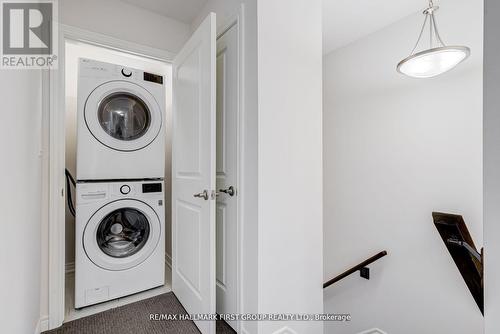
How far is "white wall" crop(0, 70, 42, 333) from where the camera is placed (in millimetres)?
855

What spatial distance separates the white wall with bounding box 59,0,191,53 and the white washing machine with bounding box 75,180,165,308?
128 cm

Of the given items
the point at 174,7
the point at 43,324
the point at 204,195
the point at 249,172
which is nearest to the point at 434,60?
the point at 249,172

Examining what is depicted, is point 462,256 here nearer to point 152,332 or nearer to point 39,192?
point 152,332

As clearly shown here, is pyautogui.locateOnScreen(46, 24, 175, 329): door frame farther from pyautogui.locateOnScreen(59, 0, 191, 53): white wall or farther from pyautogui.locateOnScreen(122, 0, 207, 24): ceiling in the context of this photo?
pyautogui.locateOnScreen(122, 0, 207, 24): ceiling

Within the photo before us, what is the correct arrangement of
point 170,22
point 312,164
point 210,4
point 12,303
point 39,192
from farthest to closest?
point 170,22
point 210,4
point 312,164
point 39,192
point 12,303

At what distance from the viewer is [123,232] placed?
2061mm

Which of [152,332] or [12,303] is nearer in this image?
[12,303]

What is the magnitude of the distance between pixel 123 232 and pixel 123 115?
1024mm

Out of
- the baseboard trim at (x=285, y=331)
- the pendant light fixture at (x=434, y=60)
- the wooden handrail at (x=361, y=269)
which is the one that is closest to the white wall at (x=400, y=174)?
the wooden handrail at (x=361, y=269)

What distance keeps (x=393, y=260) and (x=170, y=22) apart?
10.5 feet

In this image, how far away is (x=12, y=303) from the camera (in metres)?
0.94

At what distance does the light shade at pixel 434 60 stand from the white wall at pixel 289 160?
1.87ft

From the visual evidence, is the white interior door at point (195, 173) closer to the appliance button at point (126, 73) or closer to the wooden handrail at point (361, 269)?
the appliance button at point (126, 73)

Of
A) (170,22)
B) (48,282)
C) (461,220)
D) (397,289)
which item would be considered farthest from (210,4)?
(397,289)
